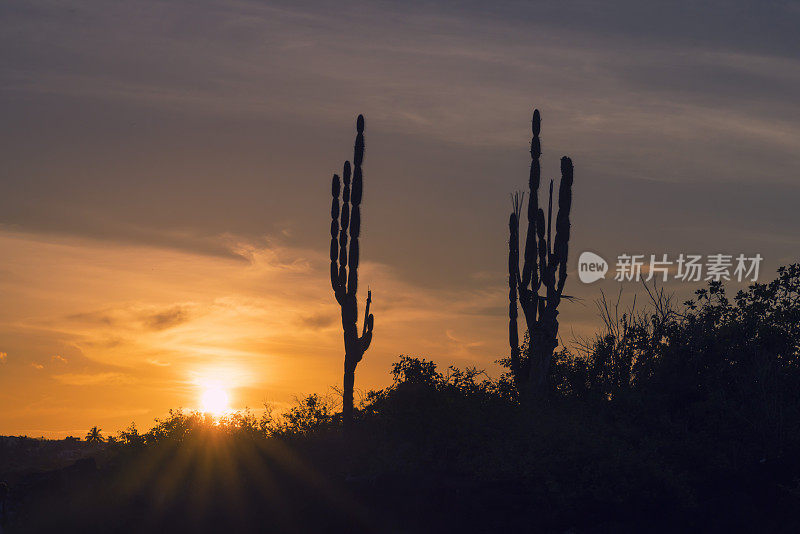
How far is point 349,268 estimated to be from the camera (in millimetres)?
28984

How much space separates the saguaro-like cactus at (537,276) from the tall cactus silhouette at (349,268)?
5129 millimetres

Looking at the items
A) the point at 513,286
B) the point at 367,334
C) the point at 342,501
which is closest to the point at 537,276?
the point at 513,286

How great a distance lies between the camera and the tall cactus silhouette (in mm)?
28484

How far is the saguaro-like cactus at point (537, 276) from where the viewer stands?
2858 cm

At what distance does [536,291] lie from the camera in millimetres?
29297

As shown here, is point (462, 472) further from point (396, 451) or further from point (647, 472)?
point (647, 472)

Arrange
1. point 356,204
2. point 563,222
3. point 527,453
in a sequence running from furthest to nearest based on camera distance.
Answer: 1. point 356,204
2. point 563,222
3. point 527,453

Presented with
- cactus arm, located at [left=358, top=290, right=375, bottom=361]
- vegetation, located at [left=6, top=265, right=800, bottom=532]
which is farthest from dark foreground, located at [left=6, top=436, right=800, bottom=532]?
cactus arm, located at [left=358, top=290, right=375, bottom=361]

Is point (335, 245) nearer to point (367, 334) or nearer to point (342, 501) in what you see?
point (367, 334)

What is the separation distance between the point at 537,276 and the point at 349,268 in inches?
247

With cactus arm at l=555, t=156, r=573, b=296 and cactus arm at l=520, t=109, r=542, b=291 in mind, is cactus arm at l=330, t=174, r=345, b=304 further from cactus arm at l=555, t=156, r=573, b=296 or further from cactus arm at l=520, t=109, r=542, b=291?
cactus arm at l=555, t=156, r=573, b=296

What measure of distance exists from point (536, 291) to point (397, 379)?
5.81 m

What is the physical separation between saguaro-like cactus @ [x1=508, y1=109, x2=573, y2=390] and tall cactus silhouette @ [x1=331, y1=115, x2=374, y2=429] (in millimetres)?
5129

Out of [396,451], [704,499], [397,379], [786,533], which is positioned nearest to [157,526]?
[396,451]
